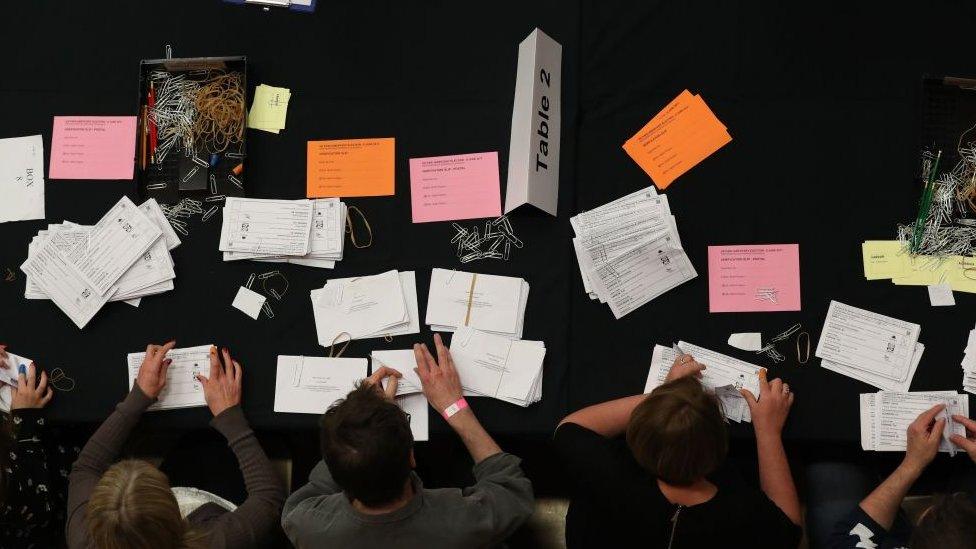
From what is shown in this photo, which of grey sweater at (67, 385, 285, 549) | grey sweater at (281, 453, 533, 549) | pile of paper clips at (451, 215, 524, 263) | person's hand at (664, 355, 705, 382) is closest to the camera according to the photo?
grey sweater at (281, 453, 533, 549)

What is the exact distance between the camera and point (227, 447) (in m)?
1.92

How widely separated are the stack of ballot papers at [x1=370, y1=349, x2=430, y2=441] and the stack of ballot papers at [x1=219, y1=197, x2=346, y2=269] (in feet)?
0.93

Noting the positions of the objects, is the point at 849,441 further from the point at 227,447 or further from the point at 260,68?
the point at 260,68

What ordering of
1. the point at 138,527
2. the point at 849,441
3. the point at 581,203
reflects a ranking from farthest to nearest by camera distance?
1. the point at 581,203
2. the point at 849,441
3. the point at 138,527

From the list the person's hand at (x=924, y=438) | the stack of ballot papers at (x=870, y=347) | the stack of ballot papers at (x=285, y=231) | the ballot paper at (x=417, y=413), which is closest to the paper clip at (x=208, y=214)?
the stack of ballot papers at (x=285, y=231)

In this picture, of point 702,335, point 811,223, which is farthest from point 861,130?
point 702,335

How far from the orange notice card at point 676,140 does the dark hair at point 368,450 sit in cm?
93

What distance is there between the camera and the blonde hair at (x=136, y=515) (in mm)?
1379

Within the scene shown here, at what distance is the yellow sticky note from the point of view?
1816 mm

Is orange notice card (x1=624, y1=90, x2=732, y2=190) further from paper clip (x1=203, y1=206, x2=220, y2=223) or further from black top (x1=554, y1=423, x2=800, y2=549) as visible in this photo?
paper clip (x1=203, y1=206, x2=220, y2=223)

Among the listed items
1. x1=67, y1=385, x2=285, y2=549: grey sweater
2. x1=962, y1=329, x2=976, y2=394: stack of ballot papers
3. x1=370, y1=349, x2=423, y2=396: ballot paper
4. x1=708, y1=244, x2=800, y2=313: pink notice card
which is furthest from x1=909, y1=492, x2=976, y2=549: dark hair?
x1=67, y1=385, x2=285, y2=549: grey sweater

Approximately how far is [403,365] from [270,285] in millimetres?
413

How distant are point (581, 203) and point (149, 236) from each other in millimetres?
1133

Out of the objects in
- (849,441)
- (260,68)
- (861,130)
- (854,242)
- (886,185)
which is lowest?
(849,441)
